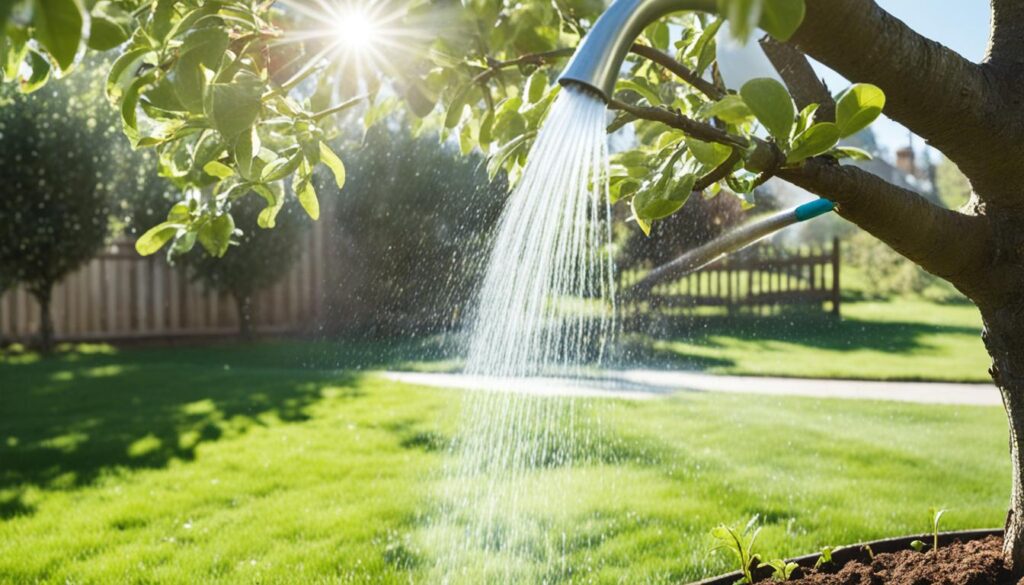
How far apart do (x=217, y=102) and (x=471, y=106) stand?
0.96m

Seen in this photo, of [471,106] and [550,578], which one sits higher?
[471,106]

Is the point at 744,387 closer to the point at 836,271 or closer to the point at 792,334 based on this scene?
the point at 792,334

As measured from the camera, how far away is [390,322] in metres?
12.8

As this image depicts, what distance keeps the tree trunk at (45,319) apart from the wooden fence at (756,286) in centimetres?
726

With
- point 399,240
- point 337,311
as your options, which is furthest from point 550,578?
point 337,311

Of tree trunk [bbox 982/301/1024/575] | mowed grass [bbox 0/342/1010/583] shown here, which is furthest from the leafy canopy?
mowed grass [bbox 0/342/1010/583]

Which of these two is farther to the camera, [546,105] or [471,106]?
[471,106]

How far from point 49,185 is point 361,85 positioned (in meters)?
8.54

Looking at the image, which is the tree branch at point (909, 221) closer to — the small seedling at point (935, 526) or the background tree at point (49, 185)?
the small seedling at point (935, 526)

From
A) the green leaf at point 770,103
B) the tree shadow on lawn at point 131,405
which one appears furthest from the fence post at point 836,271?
the green leaf at point 770,103

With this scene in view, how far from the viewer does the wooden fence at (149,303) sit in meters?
10.9

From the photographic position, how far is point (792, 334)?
1240 centimetres

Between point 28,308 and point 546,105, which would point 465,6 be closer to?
point 546,105

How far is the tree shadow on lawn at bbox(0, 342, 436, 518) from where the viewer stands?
4.27 metres
